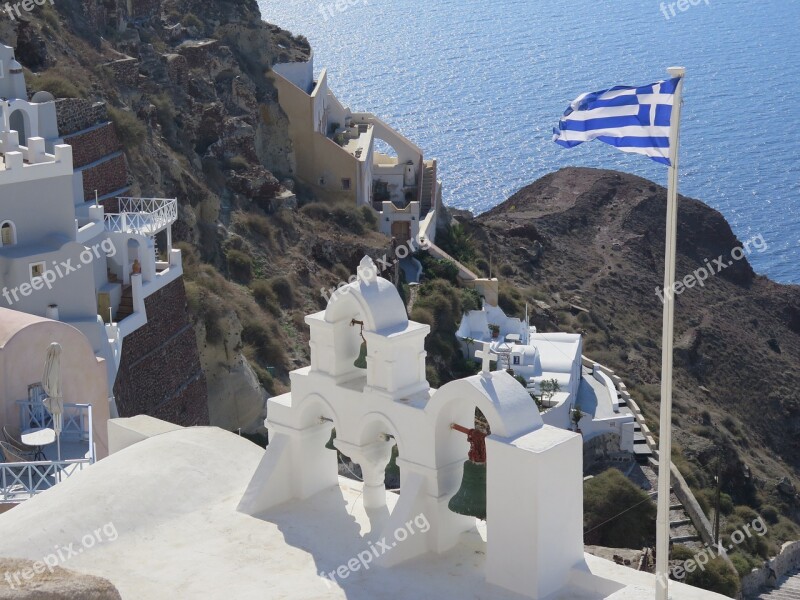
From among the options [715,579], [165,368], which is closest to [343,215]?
[715,579]

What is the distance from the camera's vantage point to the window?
2391 cm

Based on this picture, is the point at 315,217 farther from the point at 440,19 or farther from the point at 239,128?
the point at 440,19

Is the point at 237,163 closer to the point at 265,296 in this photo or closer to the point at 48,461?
the point at 265,296

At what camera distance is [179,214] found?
37.2 metres

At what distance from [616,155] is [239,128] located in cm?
5244

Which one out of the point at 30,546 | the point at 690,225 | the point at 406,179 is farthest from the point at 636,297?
the point at 30,546

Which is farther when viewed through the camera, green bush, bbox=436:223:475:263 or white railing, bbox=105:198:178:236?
green bush, bbox=436:223:475:263

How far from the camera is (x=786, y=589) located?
138 feet

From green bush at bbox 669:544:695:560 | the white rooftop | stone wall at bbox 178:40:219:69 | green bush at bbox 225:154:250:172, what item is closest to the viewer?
the white rooftop

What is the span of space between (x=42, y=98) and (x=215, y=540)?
19.2m

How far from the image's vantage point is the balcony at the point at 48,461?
56.0 ft

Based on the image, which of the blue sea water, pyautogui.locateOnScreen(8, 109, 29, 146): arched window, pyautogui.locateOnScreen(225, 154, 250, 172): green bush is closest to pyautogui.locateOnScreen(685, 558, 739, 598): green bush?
pyautogui.locateOnScreen(8, 109, 29, 146): arched window

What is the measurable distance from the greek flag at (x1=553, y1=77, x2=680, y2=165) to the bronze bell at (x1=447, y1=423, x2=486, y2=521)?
2.85 meters

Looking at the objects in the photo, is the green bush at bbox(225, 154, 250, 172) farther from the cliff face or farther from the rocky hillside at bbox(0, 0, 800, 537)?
the cliff face
